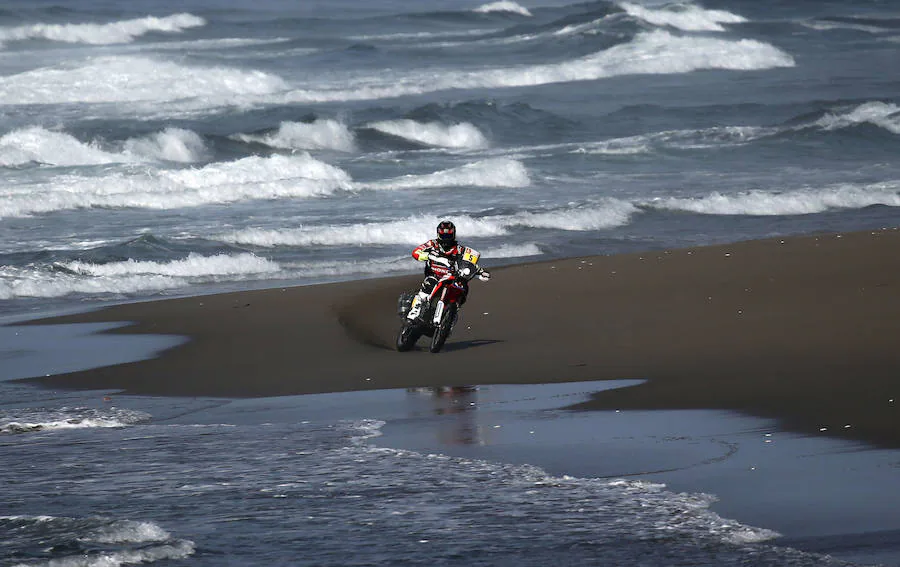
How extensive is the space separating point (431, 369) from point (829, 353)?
2922 mm

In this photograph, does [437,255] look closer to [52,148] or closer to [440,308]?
[440,308]

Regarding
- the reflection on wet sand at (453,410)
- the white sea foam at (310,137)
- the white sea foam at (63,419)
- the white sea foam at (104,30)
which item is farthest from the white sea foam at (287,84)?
the reflection on wet sand at (453,410)

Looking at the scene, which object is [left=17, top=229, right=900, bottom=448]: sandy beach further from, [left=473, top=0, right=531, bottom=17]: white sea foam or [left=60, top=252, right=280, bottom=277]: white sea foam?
[left=473, top=0, right=531, bottom=17]: white sea foam

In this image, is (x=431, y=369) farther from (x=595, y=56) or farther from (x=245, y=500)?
(x=595, y=56)

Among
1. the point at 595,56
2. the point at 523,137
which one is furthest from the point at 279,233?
the point at 595,56

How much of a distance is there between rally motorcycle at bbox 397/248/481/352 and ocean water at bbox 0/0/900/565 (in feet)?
7.82

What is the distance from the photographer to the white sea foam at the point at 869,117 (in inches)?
1246

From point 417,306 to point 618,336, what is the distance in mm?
1690

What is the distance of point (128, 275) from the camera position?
1694 cm

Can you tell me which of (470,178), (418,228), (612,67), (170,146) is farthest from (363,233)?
(612,67)

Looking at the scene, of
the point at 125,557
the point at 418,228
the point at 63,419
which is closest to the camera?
the point at 125,557

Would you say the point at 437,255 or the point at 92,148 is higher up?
the point at 92,148

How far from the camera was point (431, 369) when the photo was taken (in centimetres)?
1074

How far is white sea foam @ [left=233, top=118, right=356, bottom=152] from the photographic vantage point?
1355 inches
